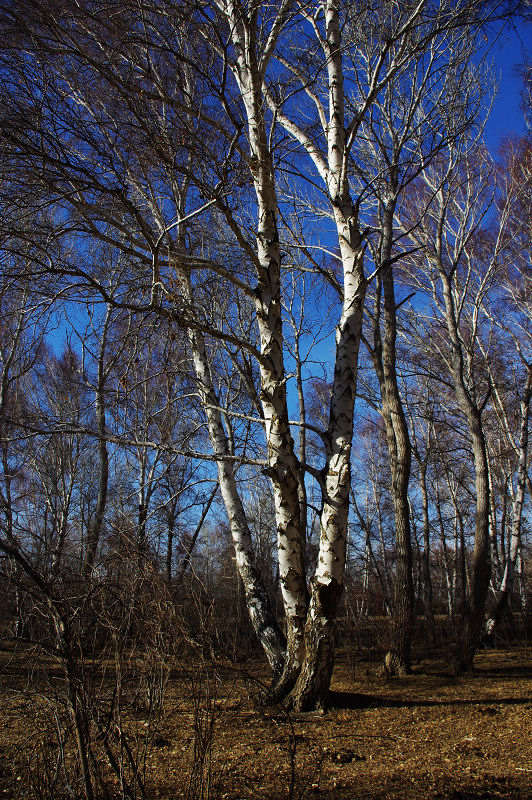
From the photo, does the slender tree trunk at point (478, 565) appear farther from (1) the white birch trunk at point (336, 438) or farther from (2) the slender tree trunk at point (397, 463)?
(1) the white birch trunk at point (336, 438)

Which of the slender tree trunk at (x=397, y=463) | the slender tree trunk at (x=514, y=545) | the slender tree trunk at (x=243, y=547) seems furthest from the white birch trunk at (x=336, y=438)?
the slender tree trunk at (x=514, y=545)

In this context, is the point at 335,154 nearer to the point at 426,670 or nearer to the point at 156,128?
the point at 156,128

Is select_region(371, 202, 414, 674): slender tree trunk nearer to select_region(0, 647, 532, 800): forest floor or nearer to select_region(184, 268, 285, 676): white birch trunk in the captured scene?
select_region(0, 647, 532, 800): forest floor

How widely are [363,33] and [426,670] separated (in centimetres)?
768

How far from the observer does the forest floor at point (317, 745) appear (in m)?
2.20

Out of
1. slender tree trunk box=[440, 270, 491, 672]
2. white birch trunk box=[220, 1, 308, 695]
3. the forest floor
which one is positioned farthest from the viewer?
slender tree trunk box=[440, 270, 491, 672]

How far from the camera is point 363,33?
6367 millimetres

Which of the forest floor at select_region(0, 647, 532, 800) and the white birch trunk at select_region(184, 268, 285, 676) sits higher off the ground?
the white birch trunk at select_region(184, 268, 285, 676)

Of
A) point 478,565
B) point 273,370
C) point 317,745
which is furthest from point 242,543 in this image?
point 478,565

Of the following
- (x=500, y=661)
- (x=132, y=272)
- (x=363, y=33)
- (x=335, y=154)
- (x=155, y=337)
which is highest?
(x=363, y=33)

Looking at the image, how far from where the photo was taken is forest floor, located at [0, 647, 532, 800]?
7.20 ft

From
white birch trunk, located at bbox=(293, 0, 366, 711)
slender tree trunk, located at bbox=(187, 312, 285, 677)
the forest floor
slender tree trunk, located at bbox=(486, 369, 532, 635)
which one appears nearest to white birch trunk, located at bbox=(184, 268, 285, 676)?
slender tree trunk, located at bbox=(187, 312, 285, 677)

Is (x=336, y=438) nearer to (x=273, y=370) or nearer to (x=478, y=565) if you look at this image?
(x=273, y=370)

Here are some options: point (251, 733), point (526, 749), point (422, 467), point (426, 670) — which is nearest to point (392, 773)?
point (526, 749)
